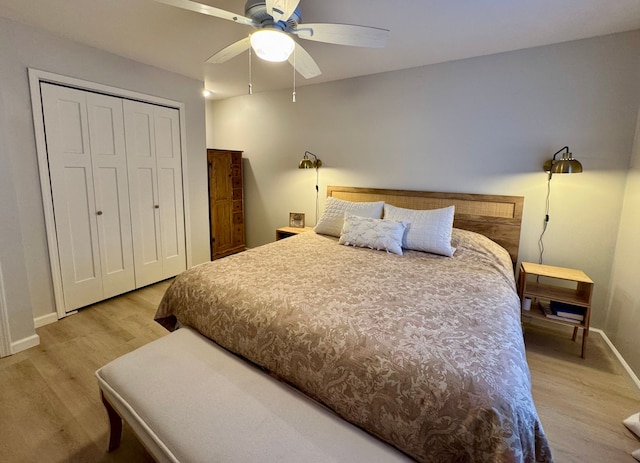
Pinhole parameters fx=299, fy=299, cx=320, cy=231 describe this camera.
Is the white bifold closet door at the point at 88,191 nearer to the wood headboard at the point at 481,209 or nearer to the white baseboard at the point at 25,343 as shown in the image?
the white baseboard at the point at 25,343

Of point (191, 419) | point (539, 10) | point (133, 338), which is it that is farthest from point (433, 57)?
point (133, 338)

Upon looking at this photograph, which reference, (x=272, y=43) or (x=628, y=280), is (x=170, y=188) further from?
(x=628, y=280)

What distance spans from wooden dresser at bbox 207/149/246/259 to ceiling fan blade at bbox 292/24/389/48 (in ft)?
9.06

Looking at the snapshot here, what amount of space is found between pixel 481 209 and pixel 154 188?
345 centimetres

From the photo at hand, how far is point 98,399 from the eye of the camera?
1.81 m

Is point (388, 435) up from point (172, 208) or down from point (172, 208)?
down

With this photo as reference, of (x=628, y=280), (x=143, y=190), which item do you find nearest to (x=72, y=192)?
(x=143, y=190)

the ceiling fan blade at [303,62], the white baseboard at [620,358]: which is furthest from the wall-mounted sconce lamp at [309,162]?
the white baseboard at [620,358]

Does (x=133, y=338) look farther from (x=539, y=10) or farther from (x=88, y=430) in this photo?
(x=539, y=10)

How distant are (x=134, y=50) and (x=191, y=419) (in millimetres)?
3144

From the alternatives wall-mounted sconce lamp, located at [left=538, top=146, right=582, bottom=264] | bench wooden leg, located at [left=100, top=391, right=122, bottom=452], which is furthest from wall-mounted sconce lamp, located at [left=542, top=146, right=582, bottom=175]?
bench wooden leg, located at [left=100, top=391, right=122, bottom=452]

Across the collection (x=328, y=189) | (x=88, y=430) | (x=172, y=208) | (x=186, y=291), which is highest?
(x=328, y=189)

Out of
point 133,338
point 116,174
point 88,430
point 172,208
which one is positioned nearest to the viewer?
point 88,430

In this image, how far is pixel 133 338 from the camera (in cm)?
243
